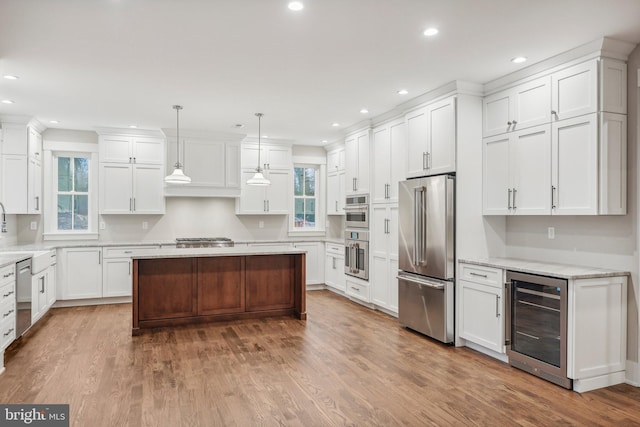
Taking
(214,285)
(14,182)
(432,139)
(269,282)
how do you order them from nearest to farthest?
1. (432,139)
2. (214,285)
3. (269,282)
4. (14,182)

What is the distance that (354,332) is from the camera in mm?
4840

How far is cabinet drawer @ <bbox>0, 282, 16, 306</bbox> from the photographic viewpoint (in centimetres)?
385

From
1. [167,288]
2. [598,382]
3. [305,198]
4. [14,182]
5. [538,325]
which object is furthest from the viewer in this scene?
[305,198]

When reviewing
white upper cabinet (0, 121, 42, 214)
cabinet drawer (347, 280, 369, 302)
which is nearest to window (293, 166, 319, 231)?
cabinet drawer (347, 280, 369, 302)

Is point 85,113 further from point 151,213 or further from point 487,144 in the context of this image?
point 487,144

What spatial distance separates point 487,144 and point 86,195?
5972 millimetres

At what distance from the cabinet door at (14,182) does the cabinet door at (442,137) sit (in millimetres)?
5303

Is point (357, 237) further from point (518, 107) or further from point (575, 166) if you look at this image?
point (575, 166)

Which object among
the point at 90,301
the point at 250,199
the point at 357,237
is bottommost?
the point at 90,301

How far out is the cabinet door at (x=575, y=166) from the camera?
3309mm

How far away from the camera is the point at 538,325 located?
11.5 ft

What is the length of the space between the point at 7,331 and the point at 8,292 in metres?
0.36

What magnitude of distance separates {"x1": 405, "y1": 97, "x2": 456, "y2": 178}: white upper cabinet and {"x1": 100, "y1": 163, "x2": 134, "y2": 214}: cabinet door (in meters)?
4.35

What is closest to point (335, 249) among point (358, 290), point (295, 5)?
point (358, 290)
